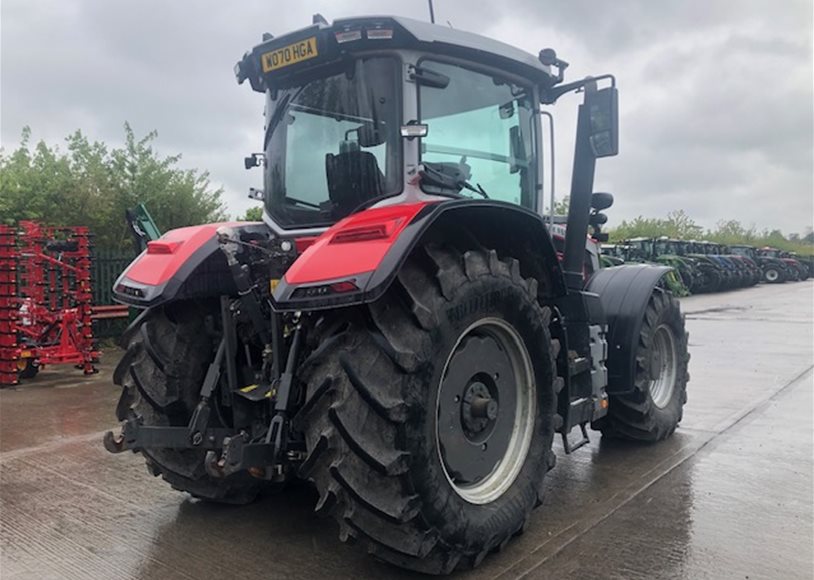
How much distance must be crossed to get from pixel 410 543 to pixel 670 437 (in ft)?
10.8

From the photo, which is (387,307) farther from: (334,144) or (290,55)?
(290,55)

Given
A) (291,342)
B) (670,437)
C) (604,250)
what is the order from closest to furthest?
(291,342), (670,437), (604,250)

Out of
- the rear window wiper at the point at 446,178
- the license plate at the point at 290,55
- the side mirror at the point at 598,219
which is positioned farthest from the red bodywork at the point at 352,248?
the side mirror at the point at 598,219

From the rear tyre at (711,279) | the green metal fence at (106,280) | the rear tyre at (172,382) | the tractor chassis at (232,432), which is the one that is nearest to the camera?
the tractor chassis at (232,432)

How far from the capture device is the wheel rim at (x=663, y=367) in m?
5.26

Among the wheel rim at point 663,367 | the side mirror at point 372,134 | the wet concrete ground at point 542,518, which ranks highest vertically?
the side mirror at point 372,134

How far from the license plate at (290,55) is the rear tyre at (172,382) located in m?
1.44

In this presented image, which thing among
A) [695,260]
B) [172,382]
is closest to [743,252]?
[695,260]

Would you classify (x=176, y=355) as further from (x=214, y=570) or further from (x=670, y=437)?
(x=670, y=437)

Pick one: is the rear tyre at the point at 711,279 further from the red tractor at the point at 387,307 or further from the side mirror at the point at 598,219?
the red tractor at the point at 387,307

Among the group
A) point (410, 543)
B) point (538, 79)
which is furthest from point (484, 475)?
point (538, 79)

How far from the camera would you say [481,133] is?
3.79 m

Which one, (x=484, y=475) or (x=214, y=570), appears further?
(x=484, y=475)

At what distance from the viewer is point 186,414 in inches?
145
